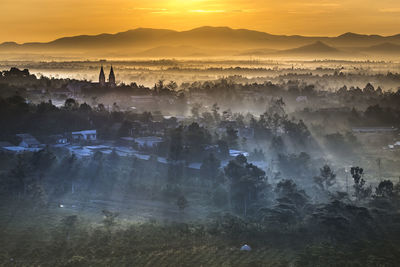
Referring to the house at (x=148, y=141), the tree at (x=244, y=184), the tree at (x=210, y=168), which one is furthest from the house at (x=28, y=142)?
the tree at (x=244, y=184)

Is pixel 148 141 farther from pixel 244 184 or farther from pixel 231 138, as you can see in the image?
pixel 244 184

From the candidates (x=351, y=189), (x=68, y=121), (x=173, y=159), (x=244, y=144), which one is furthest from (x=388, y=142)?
(x=68, y=121)

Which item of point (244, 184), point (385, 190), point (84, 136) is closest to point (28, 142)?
point (84, 136)

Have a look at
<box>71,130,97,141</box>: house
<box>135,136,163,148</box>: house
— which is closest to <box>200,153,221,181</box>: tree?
→ <box>135,136,163,148</box>: house

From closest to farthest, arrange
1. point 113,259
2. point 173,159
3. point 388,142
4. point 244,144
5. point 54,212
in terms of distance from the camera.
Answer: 1. point 113,259
2. point 54,212
3. point 173,159
4. point 244,144
5. point 388,142

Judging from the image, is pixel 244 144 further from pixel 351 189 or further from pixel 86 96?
pixel 86 96

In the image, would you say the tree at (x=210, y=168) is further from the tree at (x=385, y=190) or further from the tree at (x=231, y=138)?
the tree at (x=231, y=138)

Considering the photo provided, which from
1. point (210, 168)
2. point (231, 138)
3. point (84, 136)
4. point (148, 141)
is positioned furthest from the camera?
point (84, 136)

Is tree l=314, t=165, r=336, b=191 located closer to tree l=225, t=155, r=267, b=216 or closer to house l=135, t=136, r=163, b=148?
tree l=225, t=155, r=267, b=216
